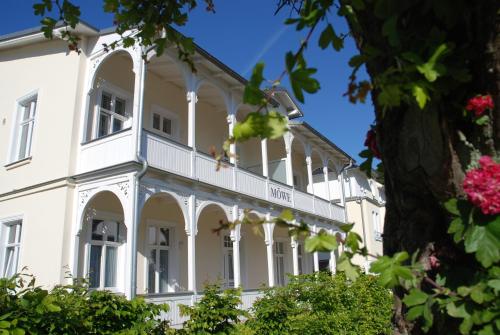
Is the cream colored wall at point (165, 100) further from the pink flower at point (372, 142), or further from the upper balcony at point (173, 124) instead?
the pink flower at point (372, 142)

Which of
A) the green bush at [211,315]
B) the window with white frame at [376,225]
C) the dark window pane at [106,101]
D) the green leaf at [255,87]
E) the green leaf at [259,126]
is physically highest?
the dark window pane at [106,101]

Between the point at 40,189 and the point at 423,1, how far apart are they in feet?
38.5

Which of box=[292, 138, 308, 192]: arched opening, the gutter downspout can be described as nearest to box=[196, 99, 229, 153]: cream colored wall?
the gutter downspout

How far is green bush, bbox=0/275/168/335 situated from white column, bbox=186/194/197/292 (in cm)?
558

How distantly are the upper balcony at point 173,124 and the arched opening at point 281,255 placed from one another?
216 centimetres

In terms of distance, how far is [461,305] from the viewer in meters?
1.24

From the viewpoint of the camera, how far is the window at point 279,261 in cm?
1934

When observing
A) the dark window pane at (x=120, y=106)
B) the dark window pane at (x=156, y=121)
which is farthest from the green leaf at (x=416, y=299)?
the dark window pane at (x=156, y=121)

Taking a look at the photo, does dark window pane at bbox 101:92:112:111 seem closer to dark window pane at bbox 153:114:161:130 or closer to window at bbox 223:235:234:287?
dark window pane at bbox 153:114:161:130

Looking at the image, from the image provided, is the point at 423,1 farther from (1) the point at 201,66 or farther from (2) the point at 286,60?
(1) the point at 201,66

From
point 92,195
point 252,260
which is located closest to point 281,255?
point 252,260

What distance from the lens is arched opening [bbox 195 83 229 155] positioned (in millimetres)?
15555

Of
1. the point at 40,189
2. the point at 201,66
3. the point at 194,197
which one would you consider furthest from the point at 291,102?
the point at 40,189

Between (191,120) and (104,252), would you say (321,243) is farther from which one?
(191,120)
